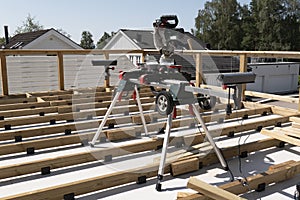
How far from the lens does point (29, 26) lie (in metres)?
30.2

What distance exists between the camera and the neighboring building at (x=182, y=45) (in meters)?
3.70

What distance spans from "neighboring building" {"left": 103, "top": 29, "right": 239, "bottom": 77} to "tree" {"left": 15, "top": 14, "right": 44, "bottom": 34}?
41.5 ft

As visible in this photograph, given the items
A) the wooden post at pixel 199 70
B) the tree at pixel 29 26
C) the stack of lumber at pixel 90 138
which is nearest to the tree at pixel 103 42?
the wooden post at pixel 199 70

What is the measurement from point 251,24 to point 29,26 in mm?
21886

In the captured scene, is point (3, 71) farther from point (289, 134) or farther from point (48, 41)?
point (48, 41)

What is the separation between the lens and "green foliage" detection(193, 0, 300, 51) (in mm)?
27609

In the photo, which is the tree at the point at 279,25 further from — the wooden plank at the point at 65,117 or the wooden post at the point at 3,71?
the wooden post at the point at 3,71

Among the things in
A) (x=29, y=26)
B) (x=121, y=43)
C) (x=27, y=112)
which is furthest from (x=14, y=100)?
(x=29, y=26)

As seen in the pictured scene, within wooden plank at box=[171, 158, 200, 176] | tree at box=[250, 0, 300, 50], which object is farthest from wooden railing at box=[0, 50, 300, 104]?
tree at box=[250, 0, 300, 50]

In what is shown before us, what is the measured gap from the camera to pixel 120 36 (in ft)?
63.9

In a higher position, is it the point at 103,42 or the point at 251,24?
the point at 251,24

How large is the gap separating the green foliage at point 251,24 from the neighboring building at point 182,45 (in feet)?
43.7

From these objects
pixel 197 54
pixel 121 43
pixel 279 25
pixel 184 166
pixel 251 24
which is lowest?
pixel 184 166

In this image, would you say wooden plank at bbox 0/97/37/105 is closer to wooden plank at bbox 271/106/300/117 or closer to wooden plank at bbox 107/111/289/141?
wooden plank at bbox 107/111/289/141
